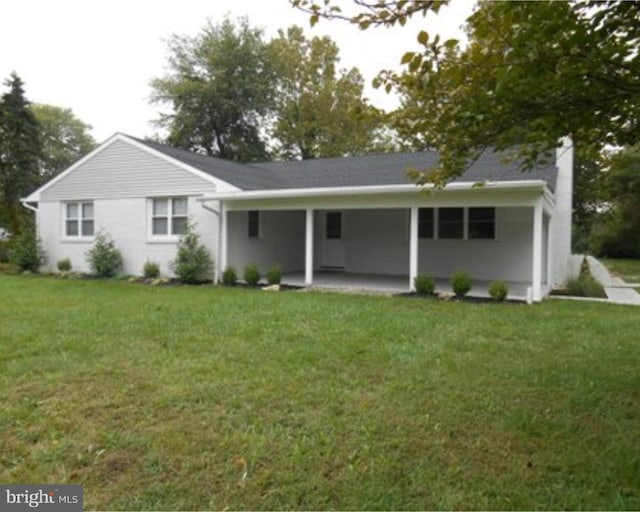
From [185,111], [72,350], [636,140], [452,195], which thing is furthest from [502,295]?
[185,111]

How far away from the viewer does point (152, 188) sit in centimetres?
1321

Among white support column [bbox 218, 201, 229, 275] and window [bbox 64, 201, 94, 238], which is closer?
white support column [bbox 218, 201, 229, 275]

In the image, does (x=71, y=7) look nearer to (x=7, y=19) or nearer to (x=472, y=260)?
(x=7, y=19)

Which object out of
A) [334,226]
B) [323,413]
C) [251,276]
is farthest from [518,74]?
[334,226]

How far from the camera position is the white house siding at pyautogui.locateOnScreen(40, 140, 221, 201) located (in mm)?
12797

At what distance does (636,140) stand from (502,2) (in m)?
1.91

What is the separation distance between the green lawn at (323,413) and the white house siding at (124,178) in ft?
21.0

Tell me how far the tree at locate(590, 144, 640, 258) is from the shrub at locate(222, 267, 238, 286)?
17099 millimetres

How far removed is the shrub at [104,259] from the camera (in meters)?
13.4

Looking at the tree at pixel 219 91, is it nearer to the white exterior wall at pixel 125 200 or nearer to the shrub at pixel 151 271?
the white exterior wall at pixel 125 200

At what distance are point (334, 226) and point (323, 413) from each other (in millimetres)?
11048

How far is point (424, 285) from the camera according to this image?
390 inches

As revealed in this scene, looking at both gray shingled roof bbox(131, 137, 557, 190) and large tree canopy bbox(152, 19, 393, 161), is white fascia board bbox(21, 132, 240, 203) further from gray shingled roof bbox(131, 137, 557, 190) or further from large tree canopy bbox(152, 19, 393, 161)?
large tree canopy bbox(152, 19, 393, 161)

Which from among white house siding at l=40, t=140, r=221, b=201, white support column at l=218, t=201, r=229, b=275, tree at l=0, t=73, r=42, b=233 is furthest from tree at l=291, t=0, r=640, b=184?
tree at l=0, t=73, r=42, b=233
